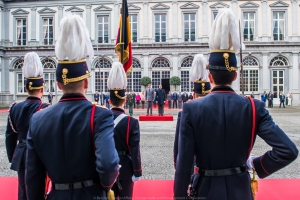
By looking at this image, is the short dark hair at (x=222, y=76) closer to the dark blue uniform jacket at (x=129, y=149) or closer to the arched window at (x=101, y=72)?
the dark blue uniform jacket at (x=129, y=149)

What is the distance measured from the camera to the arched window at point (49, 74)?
3309 centimetres

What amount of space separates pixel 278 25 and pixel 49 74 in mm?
24189

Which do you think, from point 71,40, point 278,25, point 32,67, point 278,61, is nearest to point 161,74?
point 278,61

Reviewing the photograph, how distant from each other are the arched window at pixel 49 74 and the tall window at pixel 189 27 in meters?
14.4

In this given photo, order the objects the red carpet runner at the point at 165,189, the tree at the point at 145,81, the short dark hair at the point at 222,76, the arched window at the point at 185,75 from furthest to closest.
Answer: the arched window at the point at 185,75 < the tree at the point at 145,81 < the red carpet runner at the point at 165,189 < the short dark hair at the point at 222,76

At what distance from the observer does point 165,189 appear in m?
5.43

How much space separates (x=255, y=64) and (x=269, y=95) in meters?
3.73

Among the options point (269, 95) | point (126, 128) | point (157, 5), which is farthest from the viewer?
point (157, 5)

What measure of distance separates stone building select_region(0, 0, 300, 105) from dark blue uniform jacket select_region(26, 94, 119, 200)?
28961 millimetres

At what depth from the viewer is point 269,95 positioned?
2966 cm

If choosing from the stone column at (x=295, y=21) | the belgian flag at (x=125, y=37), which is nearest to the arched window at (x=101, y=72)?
the stone column at (x=295, y=21)

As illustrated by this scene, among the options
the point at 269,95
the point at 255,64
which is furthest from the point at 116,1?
the point at 269,95

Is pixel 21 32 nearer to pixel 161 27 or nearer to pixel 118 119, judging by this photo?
pixel 161 27

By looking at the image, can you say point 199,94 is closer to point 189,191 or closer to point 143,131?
point 189,191
